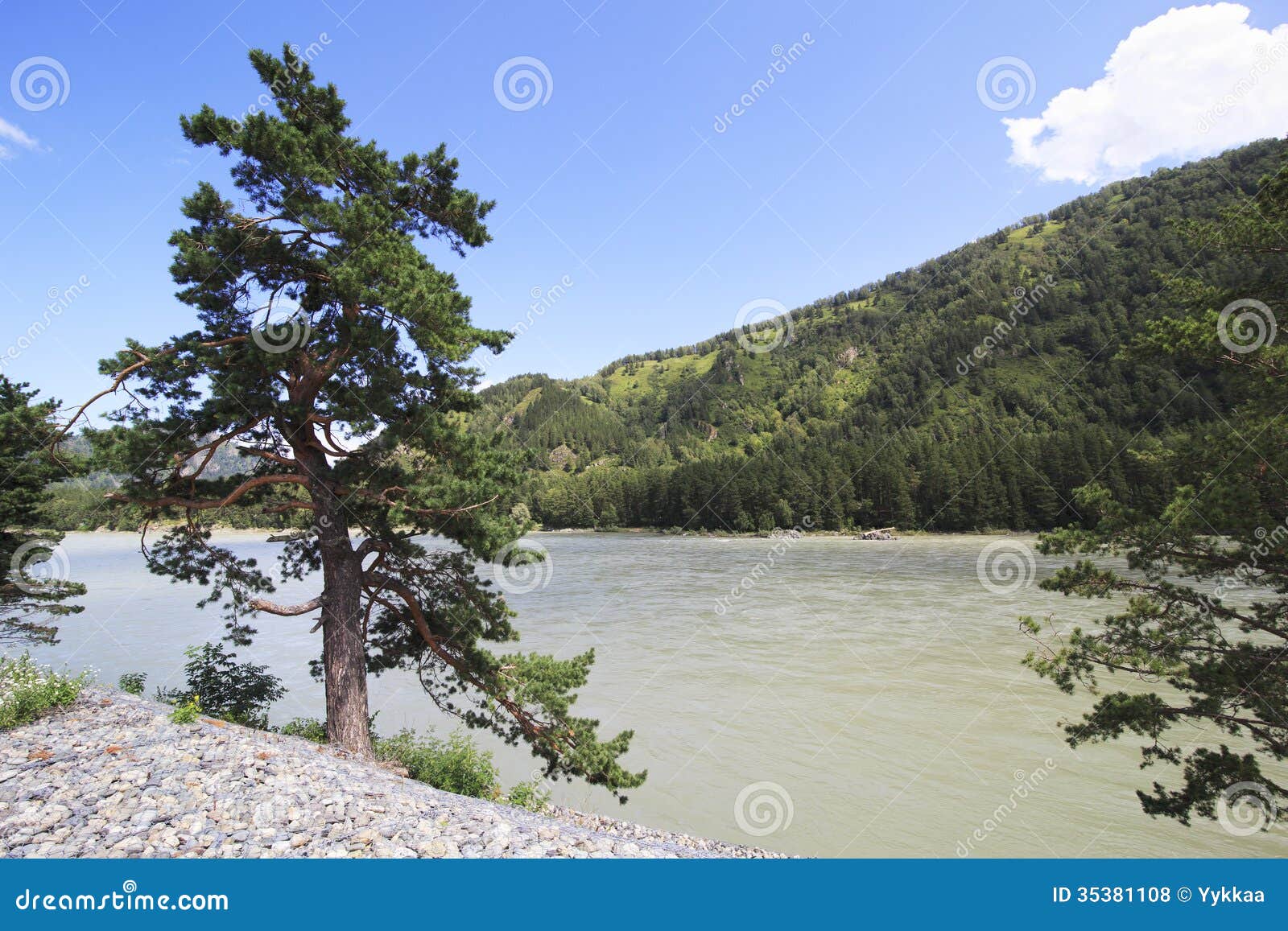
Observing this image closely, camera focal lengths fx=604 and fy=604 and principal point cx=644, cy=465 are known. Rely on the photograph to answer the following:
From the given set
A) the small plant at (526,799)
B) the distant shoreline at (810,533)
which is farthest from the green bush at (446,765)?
the distant shoreline at (810,533)

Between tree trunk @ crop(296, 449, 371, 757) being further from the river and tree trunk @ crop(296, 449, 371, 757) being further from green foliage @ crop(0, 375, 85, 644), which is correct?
green foliage @ crop(0, 375, 85, 644)

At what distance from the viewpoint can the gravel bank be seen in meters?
5.33

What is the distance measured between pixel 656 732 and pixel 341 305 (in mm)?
12241

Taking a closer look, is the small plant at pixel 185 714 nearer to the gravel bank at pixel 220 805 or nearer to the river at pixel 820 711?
the gravel bank at pixel 220 805

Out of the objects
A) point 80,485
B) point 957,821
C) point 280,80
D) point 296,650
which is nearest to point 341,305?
point 280,80

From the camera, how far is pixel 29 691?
829 cm

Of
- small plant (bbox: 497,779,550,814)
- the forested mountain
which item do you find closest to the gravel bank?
small plant (bbox: 497,779,550,814)

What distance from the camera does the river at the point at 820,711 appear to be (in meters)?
11.1

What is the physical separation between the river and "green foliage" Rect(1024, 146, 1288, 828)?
303 cm

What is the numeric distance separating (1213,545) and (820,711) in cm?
1039

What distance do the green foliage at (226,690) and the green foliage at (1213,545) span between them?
13644mm

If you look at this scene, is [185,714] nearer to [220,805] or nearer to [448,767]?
[220,805]

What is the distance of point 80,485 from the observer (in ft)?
34.9

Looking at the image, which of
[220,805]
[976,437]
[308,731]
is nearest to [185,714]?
[308,731]
